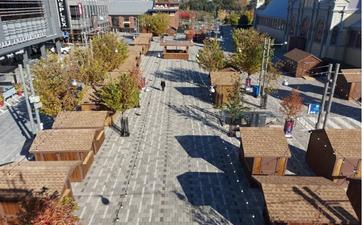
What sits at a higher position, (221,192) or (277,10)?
(277,10)

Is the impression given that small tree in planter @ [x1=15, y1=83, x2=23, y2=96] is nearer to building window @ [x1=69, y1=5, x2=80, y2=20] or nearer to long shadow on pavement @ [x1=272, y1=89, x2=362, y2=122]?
long shadow on pavement @ [x1=272, y1=89, x2=362, y2=122]

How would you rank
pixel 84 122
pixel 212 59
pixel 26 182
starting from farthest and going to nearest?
pixel 212 59 → pixel 84 122 → pixel 26 182

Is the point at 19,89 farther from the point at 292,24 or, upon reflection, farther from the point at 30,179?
the point at 292,24

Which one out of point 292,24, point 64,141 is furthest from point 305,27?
point 64,141

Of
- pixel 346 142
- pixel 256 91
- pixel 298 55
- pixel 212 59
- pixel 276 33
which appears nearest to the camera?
pixel 346 142

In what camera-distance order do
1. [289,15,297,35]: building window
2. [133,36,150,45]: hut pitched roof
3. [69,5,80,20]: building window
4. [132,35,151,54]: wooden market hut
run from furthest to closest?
[69,5,80,20]: building window, [133,36,150,45]: hut pitched roof, [132,35,151,54]: wooden market hut, [289,15,297,35]: building window

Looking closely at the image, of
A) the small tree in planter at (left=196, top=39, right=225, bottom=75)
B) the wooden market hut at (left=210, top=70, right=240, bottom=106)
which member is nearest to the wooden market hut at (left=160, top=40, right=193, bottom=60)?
the small tree in planter at (left=196, top=39, right=225, bottom=75)

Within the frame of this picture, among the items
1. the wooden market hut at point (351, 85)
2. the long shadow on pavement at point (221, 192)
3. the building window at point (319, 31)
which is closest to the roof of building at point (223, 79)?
the long shadow on pavement at point (221, 192)
